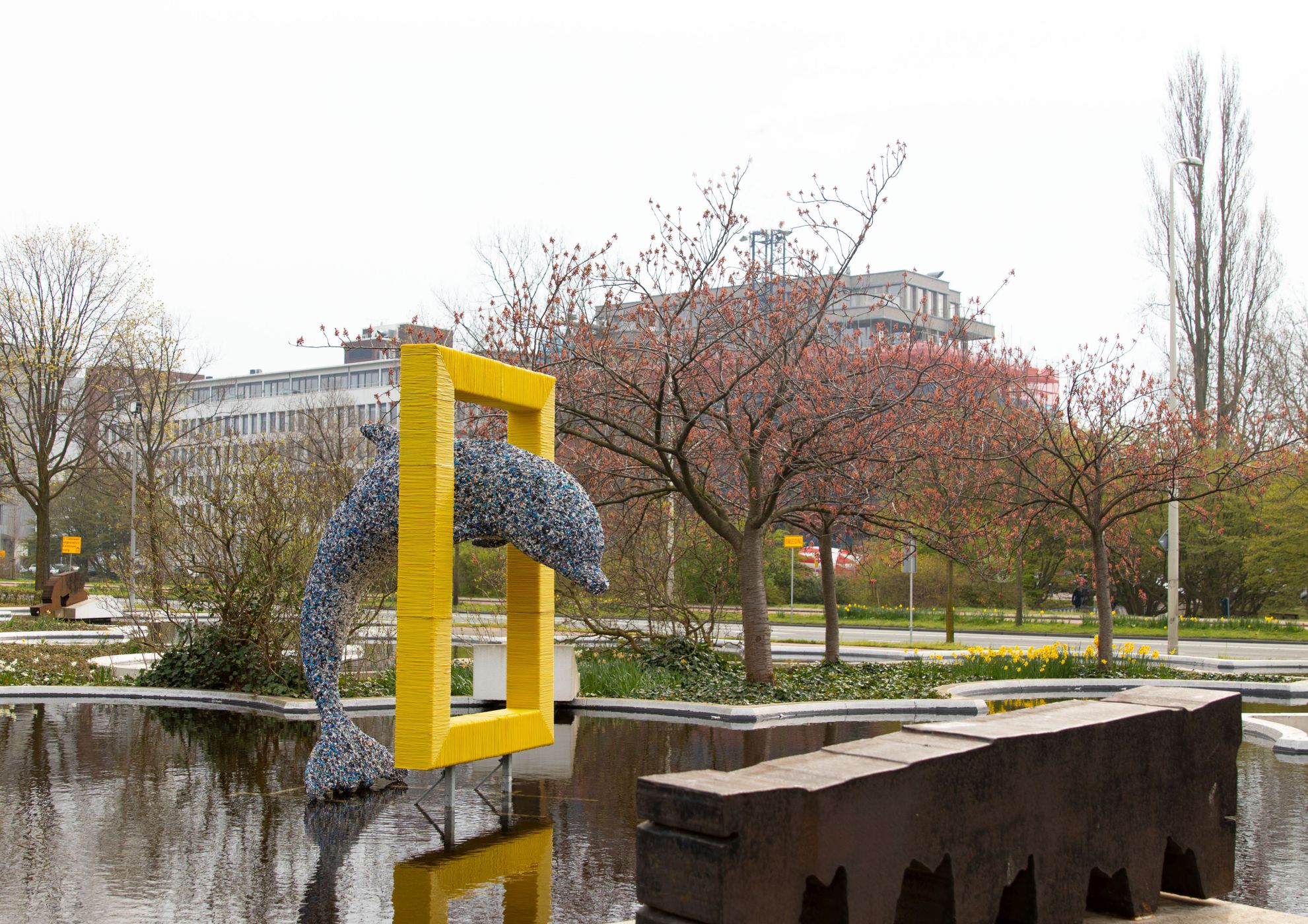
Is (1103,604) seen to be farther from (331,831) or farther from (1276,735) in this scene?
(331,831)

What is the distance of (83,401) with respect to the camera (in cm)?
3716

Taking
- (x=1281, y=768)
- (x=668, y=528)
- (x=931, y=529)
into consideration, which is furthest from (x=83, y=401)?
(x=1281, y=768)

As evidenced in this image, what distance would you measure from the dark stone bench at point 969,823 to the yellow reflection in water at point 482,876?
2.28 metres

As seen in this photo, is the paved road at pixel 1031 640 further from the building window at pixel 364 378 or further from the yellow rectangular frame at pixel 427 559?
the building window at pixel 364 378

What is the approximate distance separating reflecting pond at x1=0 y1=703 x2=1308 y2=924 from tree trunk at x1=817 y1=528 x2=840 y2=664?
17.6ft

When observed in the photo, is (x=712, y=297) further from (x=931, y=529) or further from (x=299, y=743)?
(x=299, y=743)

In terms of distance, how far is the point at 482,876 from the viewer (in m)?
7.39

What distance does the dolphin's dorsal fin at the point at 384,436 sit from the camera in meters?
9.30

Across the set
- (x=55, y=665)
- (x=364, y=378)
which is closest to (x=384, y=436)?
(x=55, y=665)

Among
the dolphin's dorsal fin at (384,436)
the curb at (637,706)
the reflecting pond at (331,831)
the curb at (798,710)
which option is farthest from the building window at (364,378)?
the dolphin's dorsal fin at (384,436)

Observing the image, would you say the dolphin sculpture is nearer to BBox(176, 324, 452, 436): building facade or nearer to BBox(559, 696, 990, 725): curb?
BBox(559, 696, 990, 725): curb

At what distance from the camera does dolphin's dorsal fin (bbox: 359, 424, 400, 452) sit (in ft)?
30.5

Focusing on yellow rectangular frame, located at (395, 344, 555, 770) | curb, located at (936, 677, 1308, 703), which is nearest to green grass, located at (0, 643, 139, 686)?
yellow rectangular frame, located at (395, 344, 555, 770)

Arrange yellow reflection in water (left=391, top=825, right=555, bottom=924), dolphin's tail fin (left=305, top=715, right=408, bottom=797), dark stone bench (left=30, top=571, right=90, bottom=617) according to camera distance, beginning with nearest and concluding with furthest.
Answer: yellow reflection in water (left=391, top=825, right=555, bottom=924) < dolphin's tail fin (left=305, top=715, right=408, bottom=797) < dark stone bench (left=30, top=571, right=90, bottom=617)
